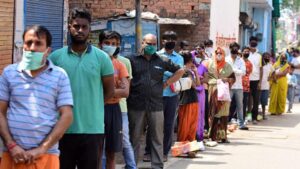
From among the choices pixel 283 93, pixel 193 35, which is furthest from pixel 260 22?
pixel 193 35

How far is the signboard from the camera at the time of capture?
1601 cm

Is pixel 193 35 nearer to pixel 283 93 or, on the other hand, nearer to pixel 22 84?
pixel 283 93

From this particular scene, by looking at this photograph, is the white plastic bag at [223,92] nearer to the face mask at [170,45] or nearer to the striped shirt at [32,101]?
the face mask at [170,45]

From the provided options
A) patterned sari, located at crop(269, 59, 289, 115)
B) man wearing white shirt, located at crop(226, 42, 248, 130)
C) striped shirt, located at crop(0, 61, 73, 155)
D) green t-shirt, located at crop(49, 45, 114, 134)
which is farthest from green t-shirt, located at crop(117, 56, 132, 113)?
patterned sari, located at crop(269, 59, 289, 115)

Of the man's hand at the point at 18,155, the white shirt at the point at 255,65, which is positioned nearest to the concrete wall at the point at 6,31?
the man's hand at the point at 18,155

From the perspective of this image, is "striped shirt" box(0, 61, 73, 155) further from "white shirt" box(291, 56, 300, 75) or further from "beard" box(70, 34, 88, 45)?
"white shirt" box(291, 56, 300, 75)

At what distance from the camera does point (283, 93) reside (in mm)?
17578

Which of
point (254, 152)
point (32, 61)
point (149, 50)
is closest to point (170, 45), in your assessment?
point (149, 50)

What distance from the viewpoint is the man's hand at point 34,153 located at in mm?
4305

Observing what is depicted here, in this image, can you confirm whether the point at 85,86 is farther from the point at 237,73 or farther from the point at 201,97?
the point at 237,73

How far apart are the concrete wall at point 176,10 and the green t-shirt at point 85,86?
10.3m

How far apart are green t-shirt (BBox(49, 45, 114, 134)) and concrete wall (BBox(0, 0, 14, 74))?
342 centimetres

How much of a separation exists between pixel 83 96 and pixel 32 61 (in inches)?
29.2

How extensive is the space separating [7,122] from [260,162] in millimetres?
5944
